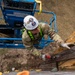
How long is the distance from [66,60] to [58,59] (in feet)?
0.93

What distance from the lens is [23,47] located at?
7910 millimetres

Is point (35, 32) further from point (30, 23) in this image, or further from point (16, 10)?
point (16, 10)

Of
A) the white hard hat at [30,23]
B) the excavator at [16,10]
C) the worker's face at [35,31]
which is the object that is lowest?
the worker's face at [35,31]

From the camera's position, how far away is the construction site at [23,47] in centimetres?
673

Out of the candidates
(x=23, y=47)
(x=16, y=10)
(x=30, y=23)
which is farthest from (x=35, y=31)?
(x=23, y=47)

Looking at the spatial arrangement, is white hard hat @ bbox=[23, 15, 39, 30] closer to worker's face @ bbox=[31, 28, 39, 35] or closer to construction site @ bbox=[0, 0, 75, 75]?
worker's face @ bbox=[31, 28, 39, 35]

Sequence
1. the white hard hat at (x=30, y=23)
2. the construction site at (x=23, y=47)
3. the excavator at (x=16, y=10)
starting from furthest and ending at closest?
the excavator at (x=16, y=10)
the construction site at (x=23, y=47)
the white hard hat at (x=30, y=23)

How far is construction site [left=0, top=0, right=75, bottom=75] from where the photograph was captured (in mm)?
6732

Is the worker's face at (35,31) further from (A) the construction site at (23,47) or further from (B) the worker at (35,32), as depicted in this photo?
(A) the construction site at (23,47)

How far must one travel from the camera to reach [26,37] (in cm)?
670

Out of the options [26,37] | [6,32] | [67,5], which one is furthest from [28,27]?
[67,5]

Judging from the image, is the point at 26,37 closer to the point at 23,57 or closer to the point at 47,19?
the point at 23,57

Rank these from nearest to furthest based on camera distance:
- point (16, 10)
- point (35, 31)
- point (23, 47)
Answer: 1. point (35, 31)
2. point (16, 10)
3. point (23, 47)

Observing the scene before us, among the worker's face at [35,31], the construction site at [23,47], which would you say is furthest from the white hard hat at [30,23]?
the construction site at [23,47]
